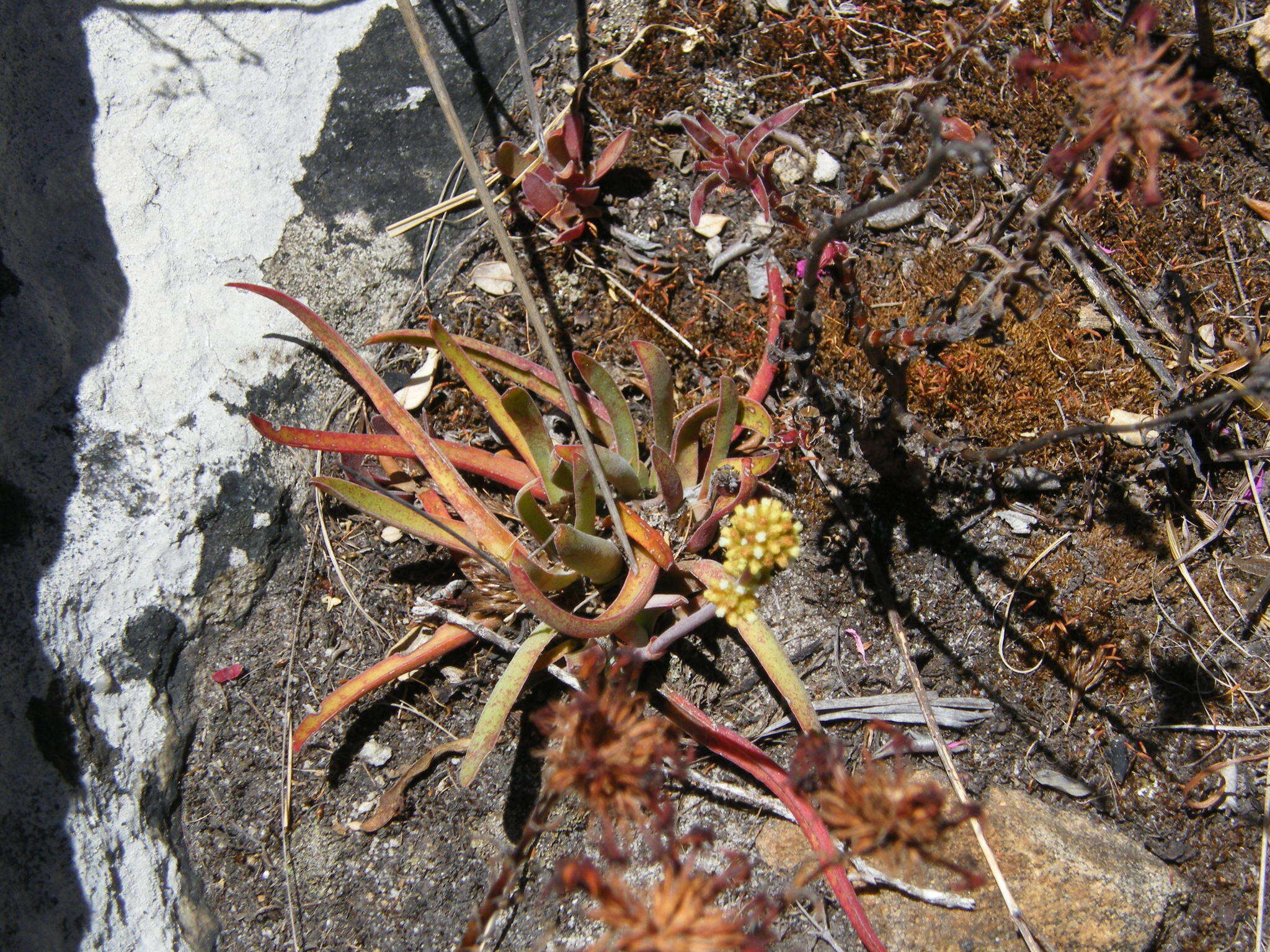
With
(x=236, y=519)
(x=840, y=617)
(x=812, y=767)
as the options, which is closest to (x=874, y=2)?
(x=840, y=617)

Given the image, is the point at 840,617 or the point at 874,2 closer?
the point at 840,617

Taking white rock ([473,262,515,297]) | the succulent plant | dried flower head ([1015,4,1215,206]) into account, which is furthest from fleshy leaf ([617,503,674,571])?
dried flower head ([1015,4,1215,206])

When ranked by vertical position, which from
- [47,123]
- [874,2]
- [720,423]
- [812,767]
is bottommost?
[812,767]

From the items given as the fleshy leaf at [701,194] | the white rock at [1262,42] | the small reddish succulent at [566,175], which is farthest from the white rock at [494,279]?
the white rock at [1262,42]

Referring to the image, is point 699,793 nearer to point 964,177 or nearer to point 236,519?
point 236,519

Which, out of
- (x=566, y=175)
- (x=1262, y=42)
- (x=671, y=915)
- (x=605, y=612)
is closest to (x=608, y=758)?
(x=671, y=915)

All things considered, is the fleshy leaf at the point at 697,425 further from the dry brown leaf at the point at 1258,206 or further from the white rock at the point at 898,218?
the dry brown leaf at the point at 1258,206

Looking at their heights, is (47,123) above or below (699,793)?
above

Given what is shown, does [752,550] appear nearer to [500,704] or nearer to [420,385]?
[500,704]

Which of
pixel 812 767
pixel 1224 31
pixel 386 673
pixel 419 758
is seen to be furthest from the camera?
pixel 1224 31
